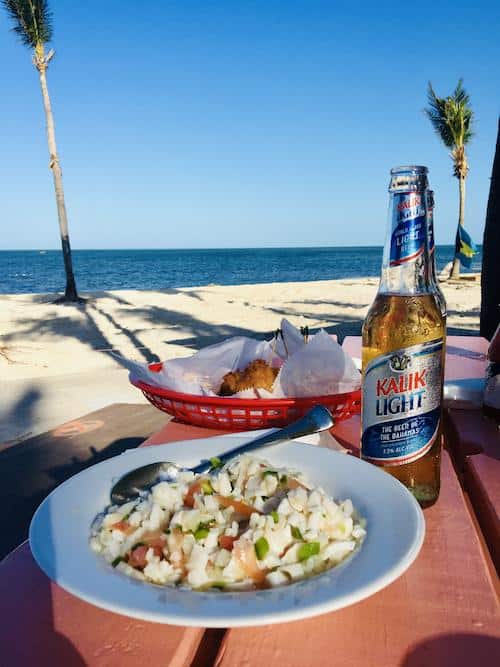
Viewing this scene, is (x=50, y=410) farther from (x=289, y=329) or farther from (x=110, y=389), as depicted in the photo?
(x=289, y=329)

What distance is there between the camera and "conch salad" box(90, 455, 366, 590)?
2.23 feet

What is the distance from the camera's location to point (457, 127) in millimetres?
20312

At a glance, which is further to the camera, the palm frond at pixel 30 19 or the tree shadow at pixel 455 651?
the palm frond at pixel 30 19

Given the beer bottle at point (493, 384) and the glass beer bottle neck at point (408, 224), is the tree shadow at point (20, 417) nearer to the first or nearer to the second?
the beer bottle at point (493, 384)

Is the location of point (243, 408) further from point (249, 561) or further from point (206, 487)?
point (249, 561)

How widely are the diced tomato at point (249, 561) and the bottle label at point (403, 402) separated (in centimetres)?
35

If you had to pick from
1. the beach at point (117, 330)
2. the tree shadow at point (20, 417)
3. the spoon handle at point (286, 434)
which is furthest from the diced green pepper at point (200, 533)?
the tree shadow at point (20, 417)

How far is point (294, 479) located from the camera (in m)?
0.89

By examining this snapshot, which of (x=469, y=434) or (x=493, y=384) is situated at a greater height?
(x=493, y=384)

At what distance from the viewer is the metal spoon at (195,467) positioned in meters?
0.91

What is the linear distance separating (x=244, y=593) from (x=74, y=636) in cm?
23

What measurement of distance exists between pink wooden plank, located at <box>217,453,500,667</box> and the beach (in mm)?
1049

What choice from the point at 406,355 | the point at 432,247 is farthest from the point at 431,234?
the point at 406,355

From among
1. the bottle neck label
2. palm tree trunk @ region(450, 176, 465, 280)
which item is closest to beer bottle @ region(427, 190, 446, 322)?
the bottle neck label
